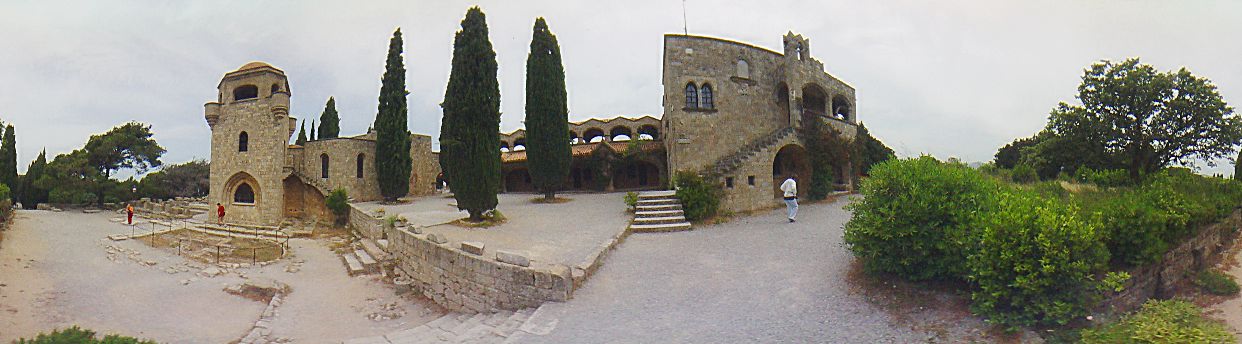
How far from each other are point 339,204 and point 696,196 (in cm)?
1666

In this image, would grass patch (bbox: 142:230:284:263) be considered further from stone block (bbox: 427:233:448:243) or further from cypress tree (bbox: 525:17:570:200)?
cypress tree (bbox: 525:17:570:200)

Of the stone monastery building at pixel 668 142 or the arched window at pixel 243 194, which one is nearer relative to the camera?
the stone monastery building at pixel 668 142

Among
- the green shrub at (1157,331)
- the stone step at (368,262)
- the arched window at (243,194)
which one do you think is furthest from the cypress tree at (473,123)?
the arched window at (243,194)

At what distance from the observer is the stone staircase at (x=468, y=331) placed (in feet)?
19.7

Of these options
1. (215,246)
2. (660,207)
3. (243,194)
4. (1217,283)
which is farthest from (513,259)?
(243,194)

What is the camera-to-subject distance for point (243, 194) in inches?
891

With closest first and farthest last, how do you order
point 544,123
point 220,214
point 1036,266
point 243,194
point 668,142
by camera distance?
point 1036,266 → point 544,123 → point 668,142 → point 220,214 → point 243,194

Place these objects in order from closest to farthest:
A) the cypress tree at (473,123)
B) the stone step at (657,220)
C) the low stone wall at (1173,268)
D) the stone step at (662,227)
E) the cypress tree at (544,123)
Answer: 1. the low stone wall at (1173,268)
2. the stone step at (662,227)
3. the stone step at (657,220)
4. the cypress tree at (473,123)
5. the cypress tree at (544,123)

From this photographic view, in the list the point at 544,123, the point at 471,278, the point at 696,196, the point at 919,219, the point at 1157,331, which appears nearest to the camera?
the point at 1157,331

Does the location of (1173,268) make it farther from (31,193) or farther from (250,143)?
(31,193)

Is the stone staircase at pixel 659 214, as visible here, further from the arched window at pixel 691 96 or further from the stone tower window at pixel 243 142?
the stone tower window at pixel 243 142

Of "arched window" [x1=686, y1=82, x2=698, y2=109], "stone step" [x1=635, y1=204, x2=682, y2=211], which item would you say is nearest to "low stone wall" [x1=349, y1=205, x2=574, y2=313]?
"stone step" [x1=635, y1=204, x2=682, y2=211]

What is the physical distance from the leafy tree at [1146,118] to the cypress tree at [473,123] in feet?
67.9

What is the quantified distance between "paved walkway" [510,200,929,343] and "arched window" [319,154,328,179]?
1994 centimetres
